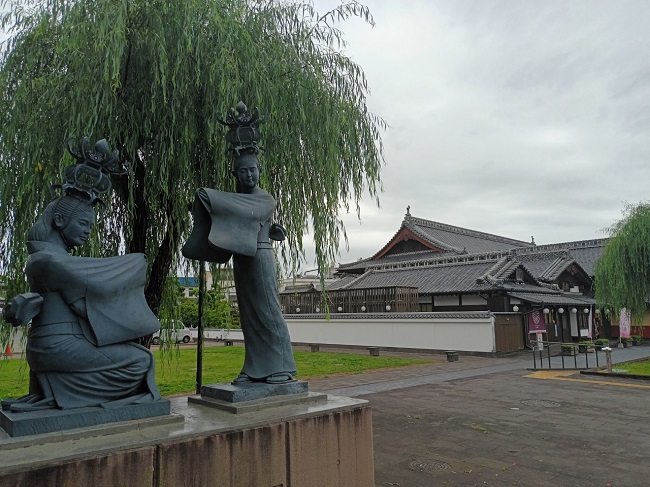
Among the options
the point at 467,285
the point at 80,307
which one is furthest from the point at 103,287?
the point at 467,285

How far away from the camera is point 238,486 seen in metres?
3.41

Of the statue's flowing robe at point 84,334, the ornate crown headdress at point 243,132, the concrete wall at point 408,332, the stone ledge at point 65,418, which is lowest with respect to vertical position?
the concrete wall at point 408,332

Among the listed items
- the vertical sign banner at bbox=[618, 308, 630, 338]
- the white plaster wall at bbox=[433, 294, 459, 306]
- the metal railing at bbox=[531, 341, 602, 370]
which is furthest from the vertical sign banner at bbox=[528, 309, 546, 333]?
the white plaster wall at bbox=[433, 294, 459, 306]

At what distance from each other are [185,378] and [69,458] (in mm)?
11871

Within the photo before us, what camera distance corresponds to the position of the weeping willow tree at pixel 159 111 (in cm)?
554

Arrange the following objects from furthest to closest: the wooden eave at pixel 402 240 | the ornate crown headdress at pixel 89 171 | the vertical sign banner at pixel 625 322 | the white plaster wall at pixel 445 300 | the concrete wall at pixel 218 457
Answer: the wooden eave at pixel 402 240, the white plaster wall at pixel 445 300, the vertical sign banner at pixel 625 322, the ornate crown headdress at pixel 89 171, the concrete wall at pixel 218 457

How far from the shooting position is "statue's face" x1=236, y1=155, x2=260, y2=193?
4348 millimetres

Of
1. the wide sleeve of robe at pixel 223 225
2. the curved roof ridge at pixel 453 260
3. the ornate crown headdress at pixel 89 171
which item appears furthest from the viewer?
the curved roof ridge at pixel 453 260

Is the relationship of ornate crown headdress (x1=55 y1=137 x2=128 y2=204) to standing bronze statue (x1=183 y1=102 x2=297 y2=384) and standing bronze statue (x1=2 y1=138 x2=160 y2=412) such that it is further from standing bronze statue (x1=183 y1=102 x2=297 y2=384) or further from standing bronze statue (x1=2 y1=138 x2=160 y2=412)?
standing bronze statue (x1=183 y1=102 x2=297 y2=384)

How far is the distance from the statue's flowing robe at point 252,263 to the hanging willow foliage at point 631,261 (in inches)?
761

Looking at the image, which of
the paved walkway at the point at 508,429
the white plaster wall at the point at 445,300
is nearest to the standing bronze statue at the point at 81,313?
the paved walkway at the point at 508,429

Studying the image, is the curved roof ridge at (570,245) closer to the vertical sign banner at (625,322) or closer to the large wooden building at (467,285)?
the large wooden building at (467,285)

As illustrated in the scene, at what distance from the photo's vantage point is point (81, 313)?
341 cm

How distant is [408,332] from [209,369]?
11.0 metres
